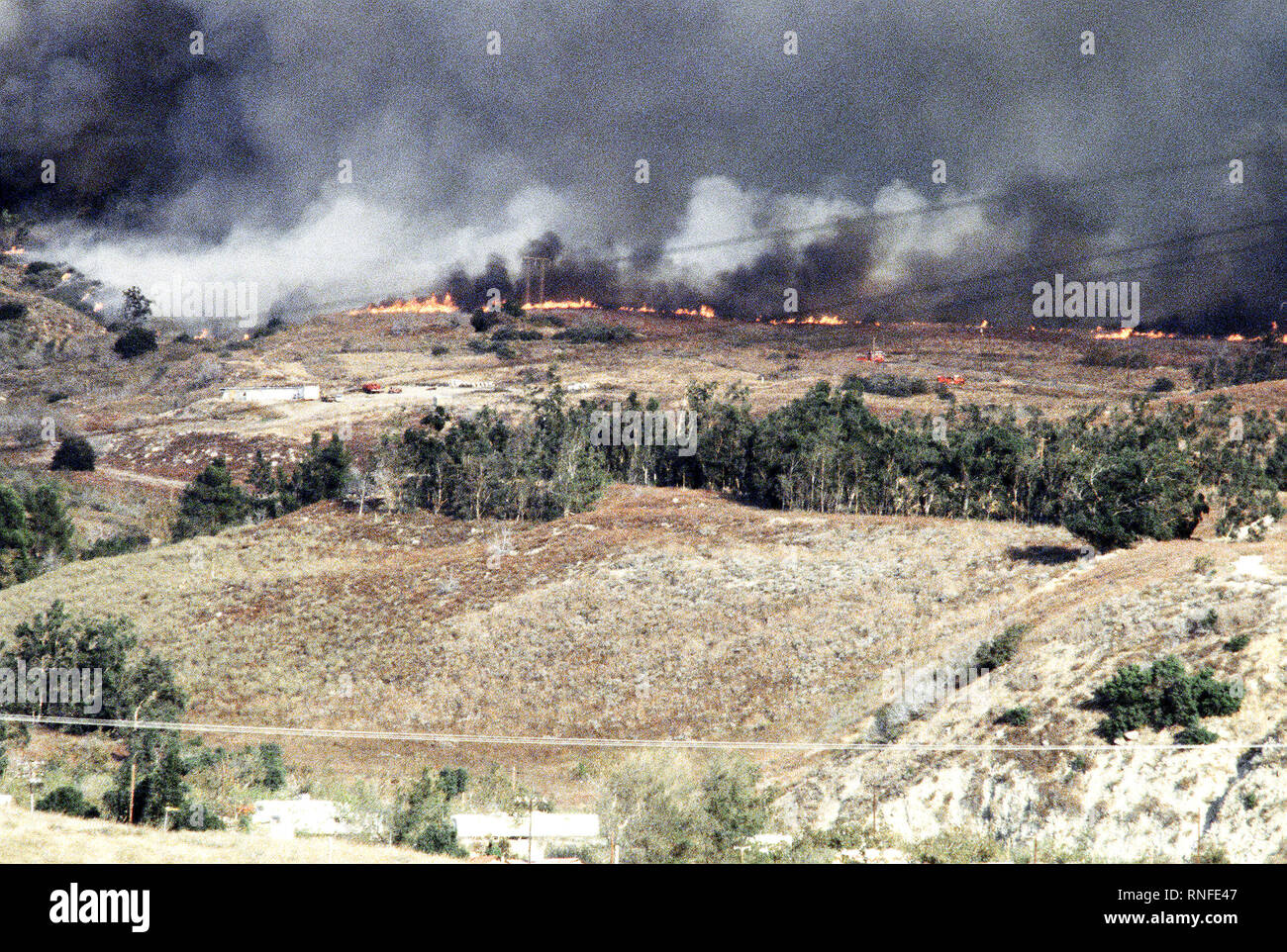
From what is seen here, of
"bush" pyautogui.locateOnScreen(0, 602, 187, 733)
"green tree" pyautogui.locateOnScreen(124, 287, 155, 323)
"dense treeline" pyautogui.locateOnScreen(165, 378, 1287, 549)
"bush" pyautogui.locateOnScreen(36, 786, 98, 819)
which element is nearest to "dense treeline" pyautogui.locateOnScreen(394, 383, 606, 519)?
"dense treeline" pyautogui.locateOnScreen(165, 378, 1287, 549)

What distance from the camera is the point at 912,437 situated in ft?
238

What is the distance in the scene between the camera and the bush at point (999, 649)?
41562 millimetres

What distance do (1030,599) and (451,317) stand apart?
121 metres

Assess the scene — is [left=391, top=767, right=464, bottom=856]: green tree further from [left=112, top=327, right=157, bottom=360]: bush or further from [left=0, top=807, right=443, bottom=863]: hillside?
[left=112, top=327, right=157, bottom=360]: bush

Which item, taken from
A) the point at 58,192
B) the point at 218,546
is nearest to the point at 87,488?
the point at 218,546

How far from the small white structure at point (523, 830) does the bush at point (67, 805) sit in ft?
27.8

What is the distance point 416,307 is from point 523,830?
143457mm

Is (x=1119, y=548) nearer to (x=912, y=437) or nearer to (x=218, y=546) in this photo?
(x=912, y=437)

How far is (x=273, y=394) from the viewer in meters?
126
